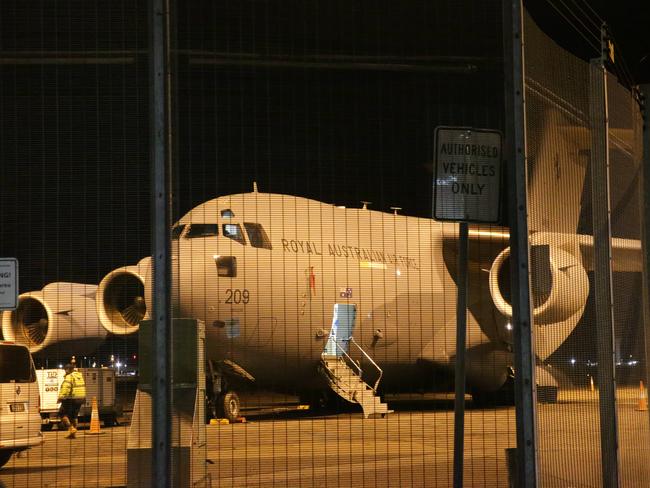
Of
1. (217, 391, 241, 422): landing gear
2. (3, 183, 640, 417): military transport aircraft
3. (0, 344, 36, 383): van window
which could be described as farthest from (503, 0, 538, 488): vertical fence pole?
(217, 391, 241, 422): landing gear

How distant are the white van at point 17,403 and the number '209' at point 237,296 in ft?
12.2

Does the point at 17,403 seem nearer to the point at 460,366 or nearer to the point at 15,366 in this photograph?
the point at 15,366

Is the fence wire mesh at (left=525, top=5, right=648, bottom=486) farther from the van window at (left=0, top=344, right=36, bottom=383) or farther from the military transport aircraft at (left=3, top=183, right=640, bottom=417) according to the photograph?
the van window at (left=0, top=344, right=36, bottom=383)

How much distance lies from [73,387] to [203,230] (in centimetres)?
537

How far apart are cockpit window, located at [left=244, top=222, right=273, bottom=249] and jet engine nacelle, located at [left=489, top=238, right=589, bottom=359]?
7.90 meters

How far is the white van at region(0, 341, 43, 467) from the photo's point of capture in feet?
30.5

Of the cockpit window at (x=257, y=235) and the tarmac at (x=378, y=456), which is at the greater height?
the cockpit window at (x=257, y=235)

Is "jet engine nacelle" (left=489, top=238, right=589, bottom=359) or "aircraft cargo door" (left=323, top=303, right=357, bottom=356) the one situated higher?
"jet engine nacelle" (left=489, top=238, right=589, bottom=359)

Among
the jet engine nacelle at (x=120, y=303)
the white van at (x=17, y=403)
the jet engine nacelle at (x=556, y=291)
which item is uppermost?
the jet engine nacelle at (x=556, y=291)

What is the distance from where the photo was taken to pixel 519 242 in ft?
17.0

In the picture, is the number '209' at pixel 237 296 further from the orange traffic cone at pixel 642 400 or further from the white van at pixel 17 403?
the orange traffic cone at pixel 642 400

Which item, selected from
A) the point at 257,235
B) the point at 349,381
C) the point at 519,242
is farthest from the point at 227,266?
the point at 519,242

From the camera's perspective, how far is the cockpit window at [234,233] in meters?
14.1

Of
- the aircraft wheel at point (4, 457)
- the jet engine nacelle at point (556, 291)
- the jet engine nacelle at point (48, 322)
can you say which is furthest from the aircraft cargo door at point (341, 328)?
the jet engine nacelle at point (556, 291)
